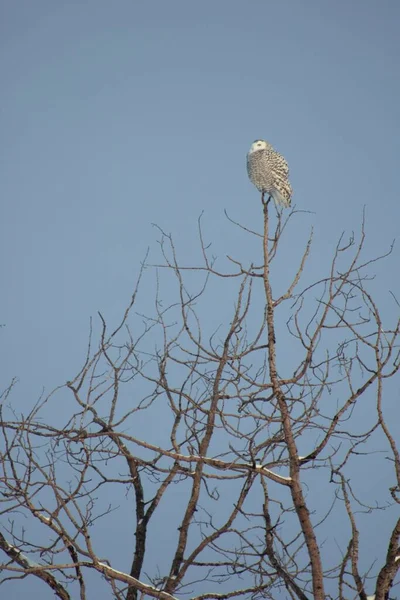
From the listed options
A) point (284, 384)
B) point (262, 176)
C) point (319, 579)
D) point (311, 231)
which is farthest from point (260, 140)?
point (319, 579)

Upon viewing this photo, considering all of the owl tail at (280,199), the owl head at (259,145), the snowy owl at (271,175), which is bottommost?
the owl tail at (280,199)

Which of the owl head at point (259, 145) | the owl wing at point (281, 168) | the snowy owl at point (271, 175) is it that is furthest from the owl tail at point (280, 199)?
the owl head at point (259, 145)

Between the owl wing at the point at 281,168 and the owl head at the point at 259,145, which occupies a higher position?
the owl head at the point at 259,145

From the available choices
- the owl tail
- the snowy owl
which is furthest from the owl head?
the owl tail

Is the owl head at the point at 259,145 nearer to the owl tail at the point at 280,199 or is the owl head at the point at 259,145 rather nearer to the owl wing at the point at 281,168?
the owl wing at the point at 281,168

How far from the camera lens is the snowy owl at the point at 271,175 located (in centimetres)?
660

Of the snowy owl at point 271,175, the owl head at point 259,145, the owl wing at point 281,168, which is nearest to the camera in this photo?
the snowy owl at point 271,175

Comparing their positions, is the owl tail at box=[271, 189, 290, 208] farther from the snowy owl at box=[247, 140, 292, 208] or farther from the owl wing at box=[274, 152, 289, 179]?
the owl wing at box=[274, 152, 289, 179]

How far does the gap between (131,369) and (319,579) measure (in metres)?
1.36

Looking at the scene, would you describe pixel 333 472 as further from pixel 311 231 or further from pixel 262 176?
pixel 262 176

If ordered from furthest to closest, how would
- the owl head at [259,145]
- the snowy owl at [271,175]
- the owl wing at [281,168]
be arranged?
the owl head at [259,145], the owl wing at [281,168], the snowy owl at [271,175]

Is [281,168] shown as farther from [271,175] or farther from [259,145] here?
[259,145]

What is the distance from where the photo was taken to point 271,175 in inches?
259

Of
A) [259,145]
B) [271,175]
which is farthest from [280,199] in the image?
[259,145]
